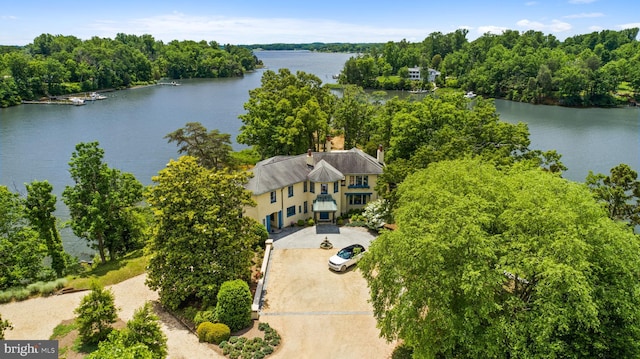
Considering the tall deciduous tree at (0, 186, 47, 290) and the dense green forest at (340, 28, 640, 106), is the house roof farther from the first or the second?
the dense green forest at (340, 28, 640, 106)

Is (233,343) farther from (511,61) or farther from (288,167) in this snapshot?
(511,61)

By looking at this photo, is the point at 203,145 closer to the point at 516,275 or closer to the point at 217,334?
the point at 217,334

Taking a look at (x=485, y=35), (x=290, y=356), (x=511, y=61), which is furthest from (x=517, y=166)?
(x=485, y=35)


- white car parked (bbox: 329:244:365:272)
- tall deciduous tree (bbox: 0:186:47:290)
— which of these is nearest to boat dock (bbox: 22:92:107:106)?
tall deciduous tree (bbox: 0:186:47:290)

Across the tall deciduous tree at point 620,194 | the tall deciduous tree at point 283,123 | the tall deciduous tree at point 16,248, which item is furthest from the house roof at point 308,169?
the tall deciduous tree at point 620,194

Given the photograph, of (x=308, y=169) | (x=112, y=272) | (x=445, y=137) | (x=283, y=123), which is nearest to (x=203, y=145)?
(x=283, y=123)

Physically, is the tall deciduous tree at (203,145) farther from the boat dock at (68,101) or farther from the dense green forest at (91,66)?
the dense green forest at (91,66)
